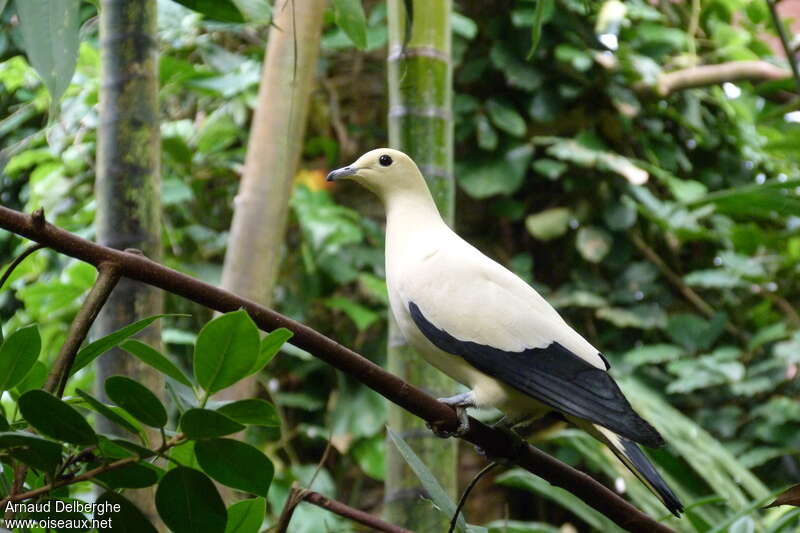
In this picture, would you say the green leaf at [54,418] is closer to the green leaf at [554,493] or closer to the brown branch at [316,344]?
the brown branch at [316,344]

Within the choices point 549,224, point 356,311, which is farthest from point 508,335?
point 549,224

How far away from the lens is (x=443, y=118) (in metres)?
1.30

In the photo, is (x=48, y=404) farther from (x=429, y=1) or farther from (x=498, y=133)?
(x=498, y=133)

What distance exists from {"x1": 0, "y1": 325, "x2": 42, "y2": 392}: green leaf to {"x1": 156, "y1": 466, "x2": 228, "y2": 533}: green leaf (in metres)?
0.12

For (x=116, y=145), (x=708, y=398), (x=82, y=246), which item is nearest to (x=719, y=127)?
(x=708, y=398)

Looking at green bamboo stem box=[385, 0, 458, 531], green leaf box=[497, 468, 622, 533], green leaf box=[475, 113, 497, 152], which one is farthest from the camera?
green leaf box=[475, 113, 497, 152]

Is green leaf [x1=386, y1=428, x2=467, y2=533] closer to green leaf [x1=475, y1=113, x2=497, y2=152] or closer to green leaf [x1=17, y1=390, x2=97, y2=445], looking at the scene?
green leaf [x1=17, y1=390, x2=97, y2=445]

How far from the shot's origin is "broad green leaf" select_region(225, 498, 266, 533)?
2.62 ft

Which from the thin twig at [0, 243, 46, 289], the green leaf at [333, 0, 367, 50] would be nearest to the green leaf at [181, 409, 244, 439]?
the thin twig at [0, 243, 46, 289]

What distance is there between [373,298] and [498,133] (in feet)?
2.31

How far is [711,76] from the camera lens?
2.97 meters

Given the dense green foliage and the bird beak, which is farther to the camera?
the dense green foliage

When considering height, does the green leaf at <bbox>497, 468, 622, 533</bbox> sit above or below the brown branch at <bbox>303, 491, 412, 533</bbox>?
below

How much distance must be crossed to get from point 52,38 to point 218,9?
21 cm
